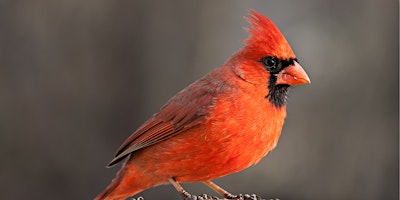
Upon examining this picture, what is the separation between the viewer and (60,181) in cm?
552

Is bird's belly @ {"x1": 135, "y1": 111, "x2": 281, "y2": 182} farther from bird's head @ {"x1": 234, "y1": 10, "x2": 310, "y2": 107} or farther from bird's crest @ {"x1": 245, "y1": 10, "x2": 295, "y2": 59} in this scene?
bird's crest @ {"x1": 245, "y1": 10, "x2": 295, "y2": 59}

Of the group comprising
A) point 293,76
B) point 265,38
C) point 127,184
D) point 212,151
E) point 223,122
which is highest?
point 265,38

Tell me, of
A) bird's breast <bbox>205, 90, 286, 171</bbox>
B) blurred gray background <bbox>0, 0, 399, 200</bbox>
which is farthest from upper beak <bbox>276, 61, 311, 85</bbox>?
blurred gray background <bbox>0, 0, 399, 200</bbox>

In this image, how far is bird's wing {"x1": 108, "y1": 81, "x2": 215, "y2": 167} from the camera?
3848 mm

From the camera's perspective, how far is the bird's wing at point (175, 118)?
12.6 ft

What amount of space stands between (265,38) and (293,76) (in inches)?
9.0

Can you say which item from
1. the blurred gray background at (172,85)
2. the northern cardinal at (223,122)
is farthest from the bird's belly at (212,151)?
the blurred gray background at (172,85)

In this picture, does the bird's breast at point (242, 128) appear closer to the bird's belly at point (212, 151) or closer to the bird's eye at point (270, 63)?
the bird's belly at point (212, 151)

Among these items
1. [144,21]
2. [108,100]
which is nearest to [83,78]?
[108,100]

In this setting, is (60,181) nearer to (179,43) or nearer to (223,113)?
(179,43)

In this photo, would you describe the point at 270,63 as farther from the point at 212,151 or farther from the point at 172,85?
the point at 172,85

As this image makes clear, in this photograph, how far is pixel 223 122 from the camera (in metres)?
3.71

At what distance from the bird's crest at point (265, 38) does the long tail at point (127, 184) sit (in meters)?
0.83

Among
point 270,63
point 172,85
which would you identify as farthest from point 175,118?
point 172,85
